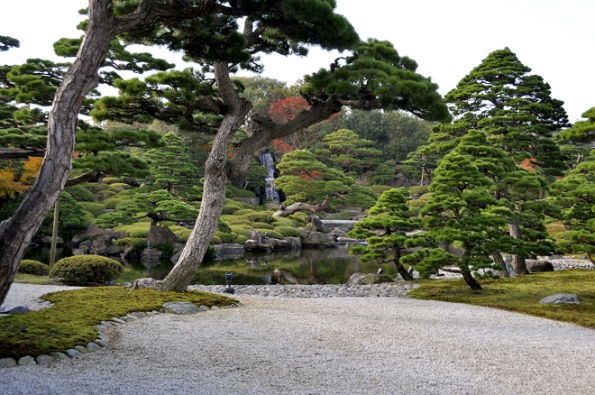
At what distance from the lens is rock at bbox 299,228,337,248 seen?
1980cm

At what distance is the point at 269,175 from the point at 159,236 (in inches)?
518

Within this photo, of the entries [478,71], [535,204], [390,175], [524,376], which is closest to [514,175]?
[535,204]

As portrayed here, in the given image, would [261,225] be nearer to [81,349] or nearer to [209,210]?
[209,210]

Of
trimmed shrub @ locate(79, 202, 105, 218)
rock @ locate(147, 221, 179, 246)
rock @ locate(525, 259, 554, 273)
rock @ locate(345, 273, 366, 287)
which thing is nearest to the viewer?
rock @ locate(345, 273, 366, 287)

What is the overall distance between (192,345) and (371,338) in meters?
1.61

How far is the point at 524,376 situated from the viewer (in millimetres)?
3566

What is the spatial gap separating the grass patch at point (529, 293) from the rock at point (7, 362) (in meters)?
5.71

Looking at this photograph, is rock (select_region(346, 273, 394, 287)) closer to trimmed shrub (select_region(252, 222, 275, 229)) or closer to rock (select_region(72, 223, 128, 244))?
rock (select_region(72, 223, 128, 244))

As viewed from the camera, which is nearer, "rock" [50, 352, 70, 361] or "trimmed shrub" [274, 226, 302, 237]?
"rock" [50, 352, 70, 361]

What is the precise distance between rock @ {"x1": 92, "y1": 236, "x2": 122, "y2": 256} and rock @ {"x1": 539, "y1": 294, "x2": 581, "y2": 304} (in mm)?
12181

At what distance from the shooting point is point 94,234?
16.5 metres

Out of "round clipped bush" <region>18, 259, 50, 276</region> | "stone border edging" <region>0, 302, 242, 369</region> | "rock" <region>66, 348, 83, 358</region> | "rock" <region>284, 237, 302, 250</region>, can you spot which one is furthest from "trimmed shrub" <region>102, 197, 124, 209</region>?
"rock" <region>66, 348, 83, 358</region>

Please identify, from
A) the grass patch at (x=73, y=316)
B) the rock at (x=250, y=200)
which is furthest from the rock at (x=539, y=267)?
the rock at (x=250, y=200)

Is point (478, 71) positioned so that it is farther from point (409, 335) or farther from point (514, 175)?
point (409, 335)
